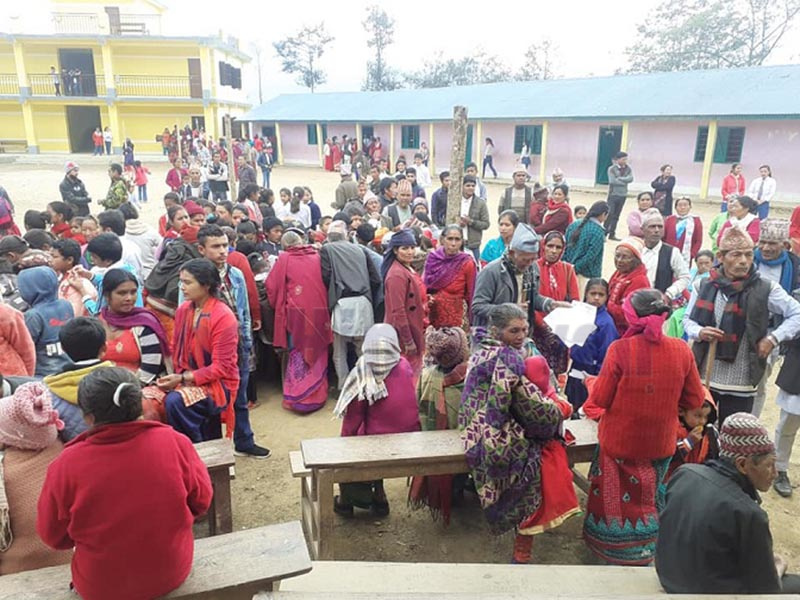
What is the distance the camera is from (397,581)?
2822 mm

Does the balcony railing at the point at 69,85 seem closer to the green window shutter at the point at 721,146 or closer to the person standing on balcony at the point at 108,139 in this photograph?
the person standing on balcony at the point at 108,139

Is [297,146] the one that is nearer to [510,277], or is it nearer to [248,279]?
[248,279]

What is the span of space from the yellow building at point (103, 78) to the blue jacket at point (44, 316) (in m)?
27.7

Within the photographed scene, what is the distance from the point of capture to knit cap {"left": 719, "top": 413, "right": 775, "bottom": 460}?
2.19 metres

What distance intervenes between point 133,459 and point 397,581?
139 cm

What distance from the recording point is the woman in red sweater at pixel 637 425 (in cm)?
308

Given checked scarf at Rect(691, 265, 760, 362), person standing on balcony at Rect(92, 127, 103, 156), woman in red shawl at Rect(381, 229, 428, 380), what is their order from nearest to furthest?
1. checked scarf at Rect(691, 265, 760, 362)
2. woman in red shawl at Rect(381, 229, 428, 380)
3. person standing on balcony at Rect(92, 127, 103, 156)

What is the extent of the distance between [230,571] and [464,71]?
4093cm

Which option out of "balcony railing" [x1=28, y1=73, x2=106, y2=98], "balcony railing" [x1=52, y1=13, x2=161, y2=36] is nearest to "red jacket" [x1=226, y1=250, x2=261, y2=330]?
"balcony railing" [x1=28, y1=73, x2=106, y2=98]

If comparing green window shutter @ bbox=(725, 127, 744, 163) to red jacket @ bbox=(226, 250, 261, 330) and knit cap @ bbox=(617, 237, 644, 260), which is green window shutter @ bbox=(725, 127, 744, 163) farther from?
red jacket @ bbox=(226, 250, 261, 330)

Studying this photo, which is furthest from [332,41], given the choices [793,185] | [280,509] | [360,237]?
[280,509]

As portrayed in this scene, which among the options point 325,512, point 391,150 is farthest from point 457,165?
point 391,150

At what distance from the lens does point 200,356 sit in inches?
150

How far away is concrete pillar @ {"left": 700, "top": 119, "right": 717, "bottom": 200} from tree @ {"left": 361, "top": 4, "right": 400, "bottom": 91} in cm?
2869
